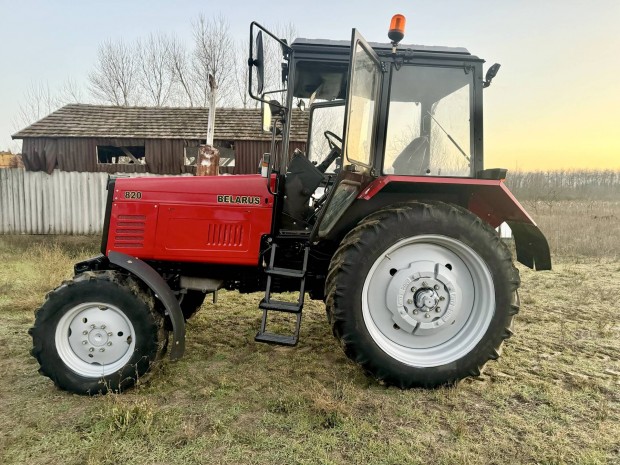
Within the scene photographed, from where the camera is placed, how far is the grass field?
2168mm

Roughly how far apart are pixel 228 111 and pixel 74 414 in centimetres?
1200

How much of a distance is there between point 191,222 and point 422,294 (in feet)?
6.14

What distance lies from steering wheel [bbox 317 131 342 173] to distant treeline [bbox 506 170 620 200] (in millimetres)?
22874

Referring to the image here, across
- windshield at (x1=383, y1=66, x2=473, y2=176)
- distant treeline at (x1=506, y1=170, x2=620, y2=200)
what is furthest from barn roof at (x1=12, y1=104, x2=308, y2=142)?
distant treeline at (x1=506, y1=170, x2=620, y2=200)

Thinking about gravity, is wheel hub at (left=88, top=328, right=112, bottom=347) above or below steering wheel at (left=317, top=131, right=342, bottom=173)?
below

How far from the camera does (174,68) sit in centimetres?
2302

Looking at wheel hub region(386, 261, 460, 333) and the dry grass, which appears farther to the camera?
the dry grass

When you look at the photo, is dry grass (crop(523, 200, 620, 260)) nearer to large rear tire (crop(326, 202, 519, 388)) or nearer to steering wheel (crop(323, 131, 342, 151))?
large rear tire (crop(326, 202, 519, 388))

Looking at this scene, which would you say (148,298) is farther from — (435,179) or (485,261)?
(485,261)

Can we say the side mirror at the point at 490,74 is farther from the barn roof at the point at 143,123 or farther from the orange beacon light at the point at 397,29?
the barn roof at the point at 143,123

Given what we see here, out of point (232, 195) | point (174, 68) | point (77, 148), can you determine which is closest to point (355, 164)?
point (232, 195)

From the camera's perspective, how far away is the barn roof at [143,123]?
11.8 m

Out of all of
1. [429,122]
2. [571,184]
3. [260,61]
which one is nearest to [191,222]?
[260,61]


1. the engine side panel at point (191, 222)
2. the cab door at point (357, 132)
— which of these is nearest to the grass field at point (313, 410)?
the engine side panel at point (191, 222)
